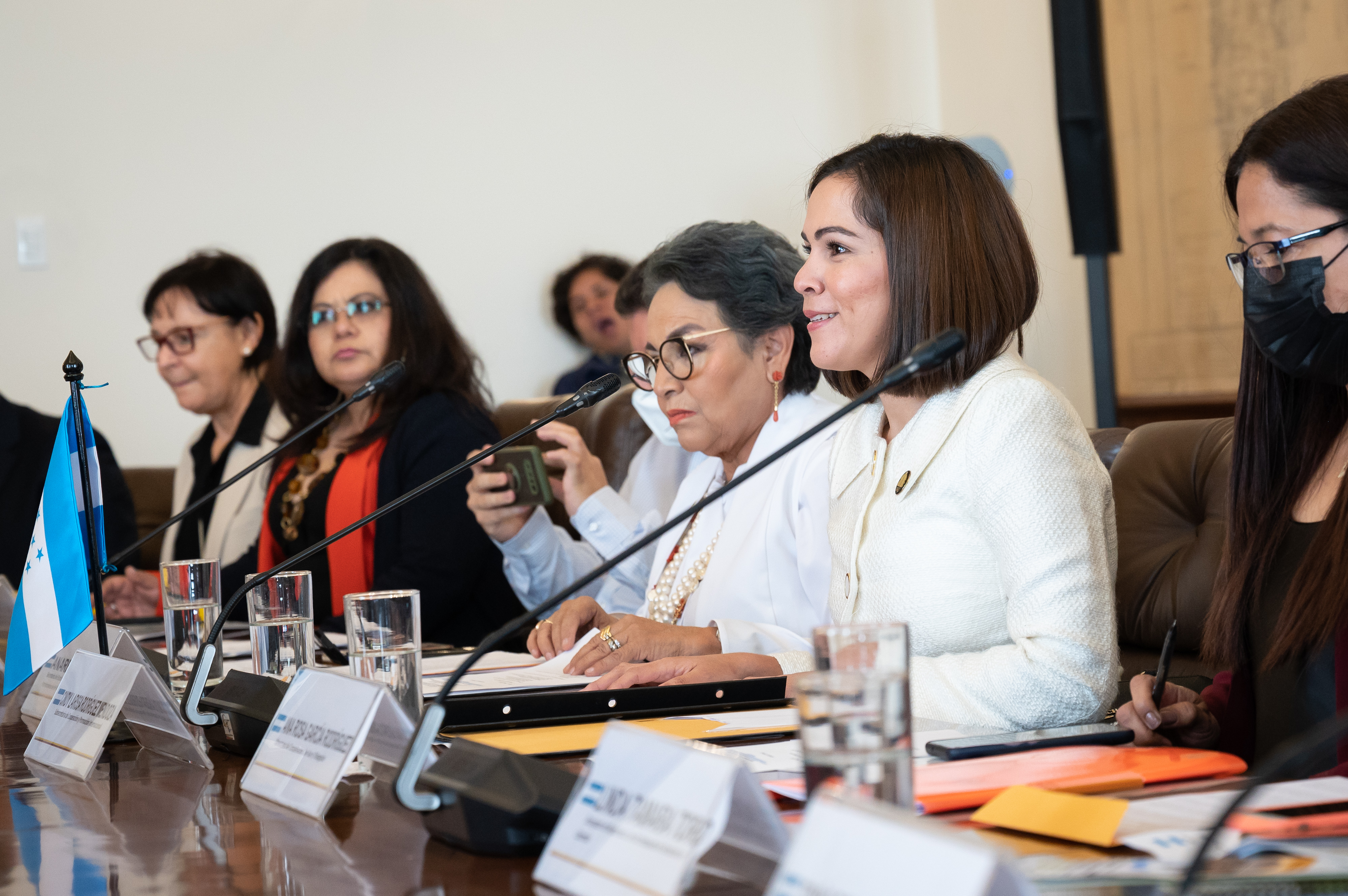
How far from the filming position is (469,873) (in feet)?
2.49

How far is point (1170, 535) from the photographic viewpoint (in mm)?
1822

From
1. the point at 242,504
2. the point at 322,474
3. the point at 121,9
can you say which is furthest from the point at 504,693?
the point at 121,9

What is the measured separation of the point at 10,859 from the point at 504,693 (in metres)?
0.51

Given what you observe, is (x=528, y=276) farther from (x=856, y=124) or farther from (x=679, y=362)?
(x=679, y=362)

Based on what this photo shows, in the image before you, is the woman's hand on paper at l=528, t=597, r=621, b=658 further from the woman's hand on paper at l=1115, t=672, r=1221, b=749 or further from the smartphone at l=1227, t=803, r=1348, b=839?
the smartphone at l=1227, t=803, r=1348, b=839

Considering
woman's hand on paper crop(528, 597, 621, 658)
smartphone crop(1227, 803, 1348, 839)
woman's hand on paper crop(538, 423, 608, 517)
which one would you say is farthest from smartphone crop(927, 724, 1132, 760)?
woman's hand on paper crop(538, 423, 608, 517)

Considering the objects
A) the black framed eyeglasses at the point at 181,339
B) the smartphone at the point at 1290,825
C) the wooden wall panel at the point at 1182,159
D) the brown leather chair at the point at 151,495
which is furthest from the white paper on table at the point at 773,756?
the brown leather chair at the point at 151,495

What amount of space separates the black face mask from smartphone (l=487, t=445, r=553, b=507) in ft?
3.87

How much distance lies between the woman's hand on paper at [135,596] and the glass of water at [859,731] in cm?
228

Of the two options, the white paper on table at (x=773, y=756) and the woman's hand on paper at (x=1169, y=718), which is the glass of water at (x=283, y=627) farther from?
the woman's hand on paper at (x=1169, y=718)

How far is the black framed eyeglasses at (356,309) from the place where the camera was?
263cm

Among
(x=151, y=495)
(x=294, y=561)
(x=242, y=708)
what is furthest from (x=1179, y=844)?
(x=151, y=495)

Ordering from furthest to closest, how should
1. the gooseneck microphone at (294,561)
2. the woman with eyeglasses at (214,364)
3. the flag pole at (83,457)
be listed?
the woman with eyeglasses at (214,364)
the flag pole at (83,457)
the gooseneck microphone at (294,561)

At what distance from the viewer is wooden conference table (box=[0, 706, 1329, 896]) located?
2.46ft
